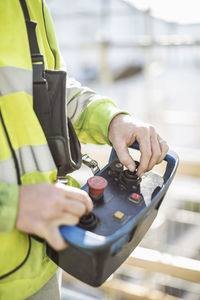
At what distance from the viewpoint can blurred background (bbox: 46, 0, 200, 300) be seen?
4.20 feet

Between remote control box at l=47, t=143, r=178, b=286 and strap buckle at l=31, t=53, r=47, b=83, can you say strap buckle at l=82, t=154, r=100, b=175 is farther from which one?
strap buckle at l=31, t=53, r=47, b=83

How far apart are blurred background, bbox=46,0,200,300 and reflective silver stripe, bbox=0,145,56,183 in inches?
31.2

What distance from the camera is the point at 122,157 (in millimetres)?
566

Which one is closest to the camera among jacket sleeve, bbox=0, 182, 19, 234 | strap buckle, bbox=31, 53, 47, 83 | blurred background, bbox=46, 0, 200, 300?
jacket sleeve, bbox=0, 182, 19, 234

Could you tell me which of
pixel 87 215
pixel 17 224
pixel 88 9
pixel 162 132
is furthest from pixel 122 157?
pixel 88 9

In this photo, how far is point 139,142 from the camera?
558 millimetres

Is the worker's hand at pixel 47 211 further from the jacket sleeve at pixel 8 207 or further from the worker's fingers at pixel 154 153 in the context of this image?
the worker's fingers at pixel 154 153

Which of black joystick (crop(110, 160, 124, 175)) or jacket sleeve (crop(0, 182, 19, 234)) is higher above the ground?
jacket sleeve (crop(0, 182, 19, 234))

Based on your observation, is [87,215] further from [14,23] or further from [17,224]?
[14,23]

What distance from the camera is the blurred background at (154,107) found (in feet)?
4.20

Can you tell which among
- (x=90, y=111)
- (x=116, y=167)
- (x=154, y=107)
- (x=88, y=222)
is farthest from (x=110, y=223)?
(x=154, y=107)

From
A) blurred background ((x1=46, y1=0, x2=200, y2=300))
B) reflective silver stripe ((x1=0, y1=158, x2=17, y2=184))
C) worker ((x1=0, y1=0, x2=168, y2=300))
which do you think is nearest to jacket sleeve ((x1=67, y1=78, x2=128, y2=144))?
worker ((x1=0, y1=0, x2=168, y2=300))

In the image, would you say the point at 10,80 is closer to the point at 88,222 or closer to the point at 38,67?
the point at 38,67

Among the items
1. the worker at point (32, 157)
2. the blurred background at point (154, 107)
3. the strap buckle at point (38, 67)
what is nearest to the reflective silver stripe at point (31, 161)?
the worker at point (32, 157)
